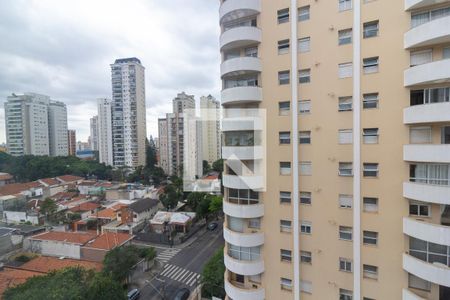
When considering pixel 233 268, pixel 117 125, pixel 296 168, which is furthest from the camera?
pixel 117 125

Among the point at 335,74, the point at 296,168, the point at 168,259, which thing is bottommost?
the point at 168,259

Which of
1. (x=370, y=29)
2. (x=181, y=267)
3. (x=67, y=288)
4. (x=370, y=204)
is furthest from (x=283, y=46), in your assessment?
(x=181, y=267)

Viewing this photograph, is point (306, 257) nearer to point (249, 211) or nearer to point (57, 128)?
point (249, 211)

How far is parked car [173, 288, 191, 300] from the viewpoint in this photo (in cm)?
962

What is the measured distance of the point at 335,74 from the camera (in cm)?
464

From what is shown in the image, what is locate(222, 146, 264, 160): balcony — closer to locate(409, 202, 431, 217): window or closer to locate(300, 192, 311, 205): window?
locate(300, 192, 311, 205): window

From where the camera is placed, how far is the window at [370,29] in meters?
4.34

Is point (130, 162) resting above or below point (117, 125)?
below

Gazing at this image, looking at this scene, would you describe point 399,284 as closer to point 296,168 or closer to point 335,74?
point 296,168

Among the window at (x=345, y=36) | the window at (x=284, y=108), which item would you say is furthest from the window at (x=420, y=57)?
the window at (x=284, y=108)

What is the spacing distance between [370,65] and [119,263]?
36.6ft

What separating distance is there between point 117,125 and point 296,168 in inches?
1478

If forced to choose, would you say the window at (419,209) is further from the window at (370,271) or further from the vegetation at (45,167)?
the vegetation at (45,167)

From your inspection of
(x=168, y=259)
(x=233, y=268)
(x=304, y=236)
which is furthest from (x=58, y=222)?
(x=304, y=236)
